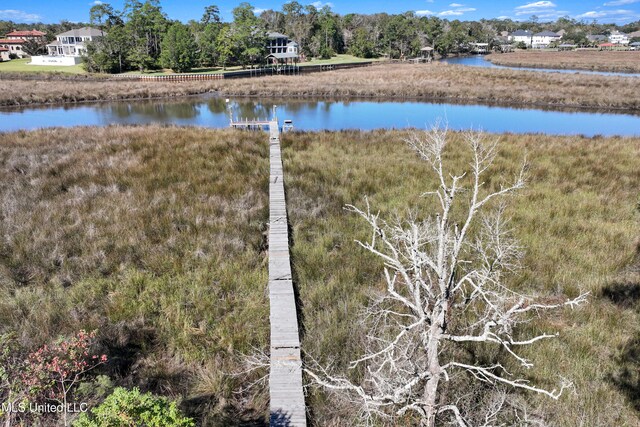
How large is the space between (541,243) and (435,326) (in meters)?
6.04

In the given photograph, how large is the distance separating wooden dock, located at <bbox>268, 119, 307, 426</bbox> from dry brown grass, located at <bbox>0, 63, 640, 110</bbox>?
29361mm

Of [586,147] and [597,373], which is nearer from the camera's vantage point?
[597,373]

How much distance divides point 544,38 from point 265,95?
14313 centimetres

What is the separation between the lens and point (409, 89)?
3512 centimetres

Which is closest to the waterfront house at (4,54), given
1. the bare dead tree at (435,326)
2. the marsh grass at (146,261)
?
the marsh grass at (146,261)

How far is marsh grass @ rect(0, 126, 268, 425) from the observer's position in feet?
16.5

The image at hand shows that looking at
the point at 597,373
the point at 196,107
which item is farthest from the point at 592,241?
the point at 196,107

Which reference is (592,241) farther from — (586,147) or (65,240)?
(65,240)

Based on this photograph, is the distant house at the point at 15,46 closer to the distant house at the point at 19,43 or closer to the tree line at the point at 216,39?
the distant house at the point at 19,43

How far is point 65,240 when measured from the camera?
7.77m

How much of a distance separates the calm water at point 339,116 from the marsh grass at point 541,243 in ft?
23.2

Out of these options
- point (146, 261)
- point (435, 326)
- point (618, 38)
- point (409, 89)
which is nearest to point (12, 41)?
point (409, 89)

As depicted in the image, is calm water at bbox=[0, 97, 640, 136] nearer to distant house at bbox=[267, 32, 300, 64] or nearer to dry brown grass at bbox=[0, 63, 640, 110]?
dry brown grass at bbox=[0, 63, 640, 110]

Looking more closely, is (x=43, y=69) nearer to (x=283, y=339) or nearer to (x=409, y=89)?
(x=409, y=89)
